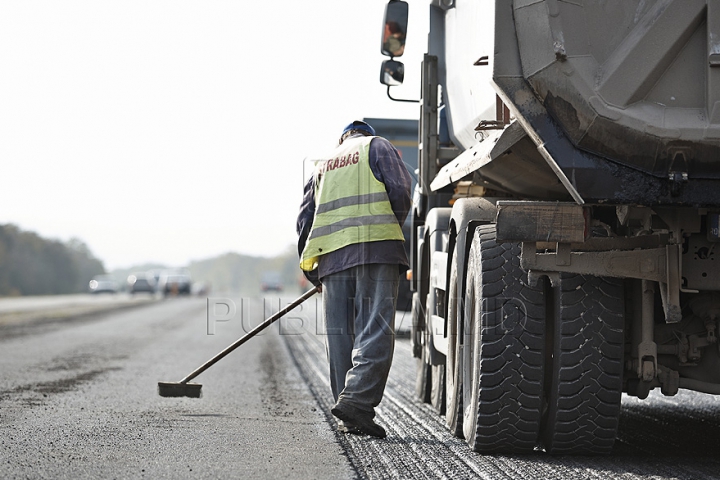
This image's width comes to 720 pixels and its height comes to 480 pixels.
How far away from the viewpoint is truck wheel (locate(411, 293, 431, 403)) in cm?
708

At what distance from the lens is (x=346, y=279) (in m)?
5.73

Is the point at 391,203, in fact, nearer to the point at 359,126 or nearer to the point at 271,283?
the point at 359,126

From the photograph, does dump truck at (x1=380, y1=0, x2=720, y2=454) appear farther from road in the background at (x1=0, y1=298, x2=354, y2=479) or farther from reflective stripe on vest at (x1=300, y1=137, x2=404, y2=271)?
road in the background at (x1=0, y1=298, x2=354, y2=479)

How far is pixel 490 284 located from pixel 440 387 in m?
2.06

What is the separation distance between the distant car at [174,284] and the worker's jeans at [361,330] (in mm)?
52918

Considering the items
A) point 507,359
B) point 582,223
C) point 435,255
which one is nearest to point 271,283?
point 435,255

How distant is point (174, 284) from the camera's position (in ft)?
194

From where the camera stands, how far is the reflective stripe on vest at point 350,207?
222 inches

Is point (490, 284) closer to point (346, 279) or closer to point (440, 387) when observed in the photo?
point (346, 279)

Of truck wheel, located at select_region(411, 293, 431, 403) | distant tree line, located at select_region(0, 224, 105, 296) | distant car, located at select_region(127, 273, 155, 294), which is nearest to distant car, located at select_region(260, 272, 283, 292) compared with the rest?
distant car, located at select_region(127, 273, 155, 294)

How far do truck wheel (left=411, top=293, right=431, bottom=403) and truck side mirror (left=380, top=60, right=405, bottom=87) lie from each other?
1.60 metres

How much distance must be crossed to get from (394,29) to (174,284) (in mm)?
53481

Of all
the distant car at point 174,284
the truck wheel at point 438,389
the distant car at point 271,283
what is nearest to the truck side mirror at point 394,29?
the truck wheel at point 438,389

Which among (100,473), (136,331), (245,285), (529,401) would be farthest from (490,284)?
(245,285)
